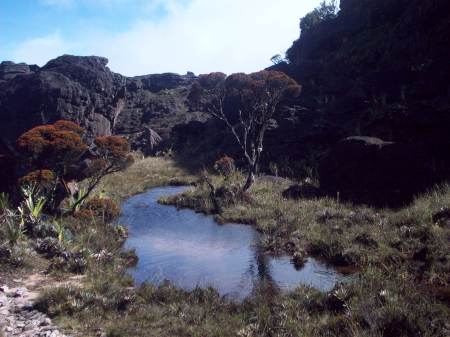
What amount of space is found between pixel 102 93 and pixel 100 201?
21.3 m

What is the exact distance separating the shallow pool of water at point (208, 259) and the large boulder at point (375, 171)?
429 cm

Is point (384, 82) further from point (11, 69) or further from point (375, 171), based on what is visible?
point (11, 69)

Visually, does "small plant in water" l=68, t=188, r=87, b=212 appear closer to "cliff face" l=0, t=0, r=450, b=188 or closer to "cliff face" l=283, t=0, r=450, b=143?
"cliff face" l=0, t=0, r=450, b=188

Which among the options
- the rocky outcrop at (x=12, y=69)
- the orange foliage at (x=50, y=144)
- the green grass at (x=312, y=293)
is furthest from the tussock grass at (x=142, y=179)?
the rocky outcrop at (x=12, y=69)

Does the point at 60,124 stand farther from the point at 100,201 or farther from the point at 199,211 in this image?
the point at 199,211

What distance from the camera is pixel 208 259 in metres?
11.8

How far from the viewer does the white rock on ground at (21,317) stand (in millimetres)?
7176

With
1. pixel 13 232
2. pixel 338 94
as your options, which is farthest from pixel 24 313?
pixel 338 94

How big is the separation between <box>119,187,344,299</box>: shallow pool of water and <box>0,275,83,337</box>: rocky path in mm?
2164

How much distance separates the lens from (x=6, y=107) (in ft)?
106

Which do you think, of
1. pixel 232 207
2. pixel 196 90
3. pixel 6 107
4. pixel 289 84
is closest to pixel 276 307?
pixel 232 207

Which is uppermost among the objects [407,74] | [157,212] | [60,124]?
[407,74]

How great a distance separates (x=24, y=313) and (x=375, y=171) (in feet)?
39.3

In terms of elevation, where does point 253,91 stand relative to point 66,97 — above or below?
below
